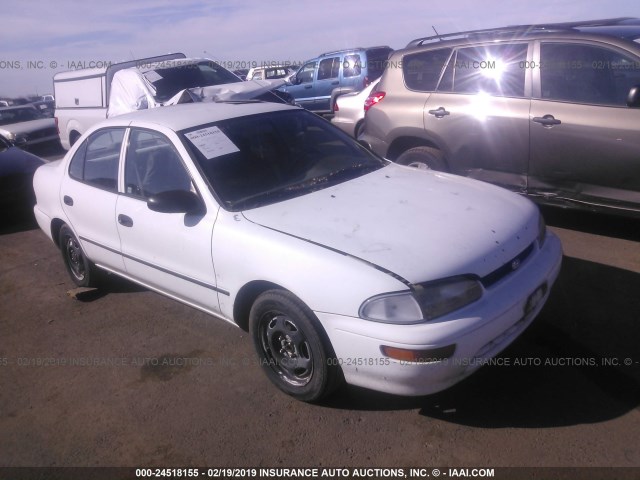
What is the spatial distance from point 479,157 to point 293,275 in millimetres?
3120

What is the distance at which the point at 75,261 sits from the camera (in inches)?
196

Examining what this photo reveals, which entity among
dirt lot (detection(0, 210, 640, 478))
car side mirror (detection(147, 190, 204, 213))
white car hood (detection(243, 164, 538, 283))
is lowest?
dirt lot (detection(0, 210, 640, 478))

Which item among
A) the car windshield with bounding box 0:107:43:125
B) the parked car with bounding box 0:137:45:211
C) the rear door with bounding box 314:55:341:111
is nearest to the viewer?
the parked car with bounding box 0:137:45:211

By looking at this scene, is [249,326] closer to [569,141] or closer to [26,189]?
[569,141]

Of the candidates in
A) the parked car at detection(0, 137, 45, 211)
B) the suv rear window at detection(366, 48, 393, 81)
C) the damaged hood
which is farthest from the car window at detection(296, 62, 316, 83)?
the parked car at detection(0, 137, 45, 211)

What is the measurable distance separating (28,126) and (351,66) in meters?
8.09

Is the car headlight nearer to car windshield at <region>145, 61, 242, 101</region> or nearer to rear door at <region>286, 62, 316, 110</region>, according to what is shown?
car windshield at <region>145, 61, 242, 101</region>

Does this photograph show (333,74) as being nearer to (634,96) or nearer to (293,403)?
(634,96)

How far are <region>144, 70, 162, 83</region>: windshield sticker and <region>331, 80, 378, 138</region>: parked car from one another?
294cm

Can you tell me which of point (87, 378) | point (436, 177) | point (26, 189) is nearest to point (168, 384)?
point (87, 378)

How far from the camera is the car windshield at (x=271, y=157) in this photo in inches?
138

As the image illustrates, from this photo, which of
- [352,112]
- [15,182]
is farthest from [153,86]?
[352,112]

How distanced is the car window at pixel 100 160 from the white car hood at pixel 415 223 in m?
1.52

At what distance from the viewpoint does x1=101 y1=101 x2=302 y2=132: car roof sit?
12.7 feet
